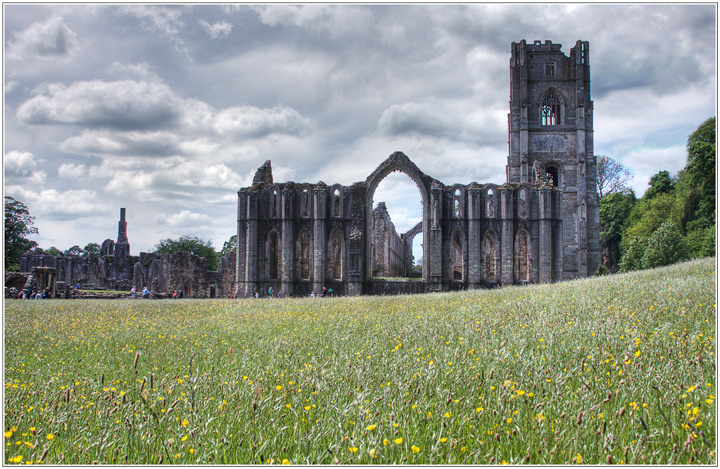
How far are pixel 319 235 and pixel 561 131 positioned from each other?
94.7 feet

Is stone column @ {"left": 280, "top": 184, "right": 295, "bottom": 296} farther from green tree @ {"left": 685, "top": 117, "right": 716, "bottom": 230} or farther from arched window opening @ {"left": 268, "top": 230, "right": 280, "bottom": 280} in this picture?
green tree @ {"left": 685, "top": 117, "right": 716, "bottom": 230}

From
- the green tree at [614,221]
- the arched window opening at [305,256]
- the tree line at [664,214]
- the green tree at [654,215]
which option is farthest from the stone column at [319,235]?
the green tree at [614,221]

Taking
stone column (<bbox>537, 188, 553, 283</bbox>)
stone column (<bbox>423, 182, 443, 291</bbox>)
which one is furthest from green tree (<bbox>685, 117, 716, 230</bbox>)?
stone column (<bbox>423, 182, 443, 291</bbox>)

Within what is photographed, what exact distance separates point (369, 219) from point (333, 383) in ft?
97.5

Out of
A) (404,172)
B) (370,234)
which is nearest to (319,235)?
(370,234)

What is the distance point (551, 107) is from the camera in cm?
4947

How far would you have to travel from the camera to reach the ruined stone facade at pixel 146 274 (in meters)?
38.8

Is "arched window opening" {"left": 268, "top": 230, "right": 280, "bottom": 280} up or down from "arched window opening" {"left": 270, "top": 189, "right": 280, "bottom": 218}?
down

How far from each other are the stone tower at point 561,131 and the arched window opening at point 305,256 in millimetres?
22361

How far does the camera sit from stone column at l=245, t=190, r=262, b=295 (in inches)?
1313

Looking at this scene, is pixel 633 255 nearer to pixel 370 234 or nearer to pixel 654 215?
pixel 654 215

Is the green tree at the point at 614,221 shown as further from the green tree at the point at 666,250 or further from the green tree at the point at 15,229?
the green tree at the point at 15,229

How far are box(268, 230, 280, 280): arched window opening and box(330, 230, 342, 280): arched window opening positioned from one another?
3.93 metres

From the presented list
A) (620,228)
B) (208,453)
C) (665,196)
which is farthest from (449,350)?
(620,228)
